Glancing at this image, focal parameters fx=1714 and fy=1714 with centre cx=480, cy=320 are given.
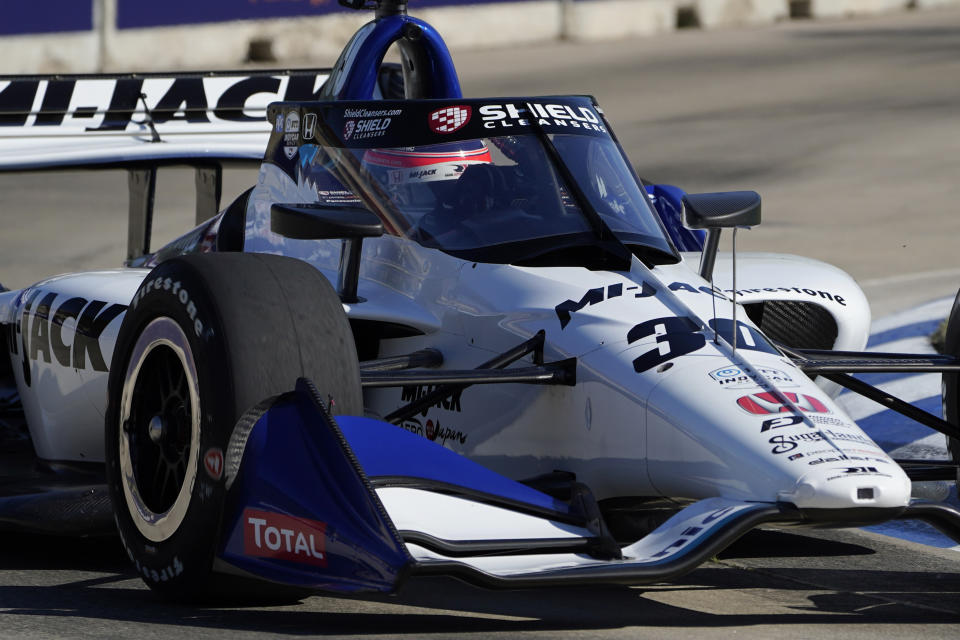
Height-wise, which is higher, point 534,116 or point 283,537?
point 534,116

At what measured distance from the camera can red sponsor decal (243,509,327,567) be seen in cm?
427

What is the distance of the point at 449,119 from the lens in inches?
227

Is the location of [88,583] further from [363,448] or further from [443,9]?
[443,9]

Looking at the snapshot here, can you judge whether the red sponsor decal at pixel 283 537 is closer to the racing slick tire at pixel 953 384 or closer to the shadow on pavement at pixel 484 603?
the shadow on pavement at pixel 484 603

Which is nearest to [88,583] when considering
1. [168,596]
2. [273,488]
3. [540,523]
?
[168,596]

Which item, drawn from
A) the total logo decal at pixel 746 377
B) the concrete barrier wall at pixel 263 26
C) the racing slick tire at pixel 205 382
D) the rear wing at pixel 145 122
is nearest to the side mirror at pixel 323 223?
the racing slick tire at pixel 205 382

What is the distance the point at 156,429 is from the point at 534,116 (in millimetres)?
1773

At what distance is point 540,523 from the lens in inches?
178

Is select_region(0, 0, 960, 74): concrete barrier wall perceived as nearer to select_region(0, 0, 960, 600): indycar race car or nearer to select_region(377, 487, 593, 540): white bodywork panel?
select_region(0, 0, 960, 600): indycar race car

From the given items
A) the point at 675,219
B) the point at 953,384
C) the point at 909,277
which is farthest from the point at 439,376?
the point at 909,277

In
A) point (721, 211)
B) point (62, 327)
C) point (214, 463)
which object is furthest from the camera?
point (62, 327)

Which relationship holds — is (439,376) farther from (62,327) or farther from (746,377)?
(62,327)

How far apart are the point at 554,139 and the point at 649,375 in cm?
122

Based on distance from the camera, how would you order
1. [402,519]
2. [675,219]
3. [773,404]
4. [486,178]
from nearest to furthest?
[402,519], [773,404], [486,178], [675,219]
